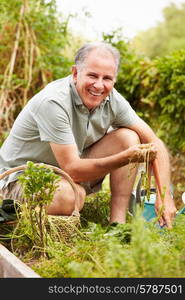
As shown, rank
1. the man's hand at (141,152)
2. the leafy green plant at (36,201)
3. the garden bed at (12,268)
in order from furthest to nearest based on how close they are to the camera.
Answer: the man's hand at (141,152) → the leafy green plant at (36,201) → the garden bed at (12,268)

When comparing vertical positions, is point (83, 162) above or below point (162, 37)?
below

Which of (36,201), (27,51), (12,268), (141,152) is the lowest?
(12,268)

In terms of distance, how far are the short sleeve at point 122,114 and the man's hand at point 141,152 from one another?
0.54 metres

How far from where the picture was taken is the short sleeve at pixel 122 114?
324cm

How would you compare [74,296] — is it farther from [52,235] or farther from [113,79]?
[113,79]

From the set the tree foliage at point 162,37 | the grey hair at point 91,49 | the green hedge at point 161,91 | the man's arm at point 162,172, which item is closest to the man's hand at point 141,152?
the man's arm at point 162,172

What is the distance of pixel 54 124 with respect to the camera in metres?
2.88

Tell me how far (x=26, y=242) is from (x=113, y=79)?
3.49 ft

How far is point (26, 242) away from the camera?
2.75 metres

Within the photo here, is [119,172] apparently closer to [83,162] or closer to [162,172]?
[162,172]

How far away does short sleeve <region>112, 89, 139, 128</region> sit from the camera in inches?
127

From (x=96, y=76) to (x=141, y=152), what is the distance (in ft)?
1.92

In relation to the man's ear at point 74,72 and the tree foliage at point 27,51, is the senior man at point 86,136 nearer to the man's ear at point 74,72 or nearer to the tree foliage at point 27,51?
the man's ear at point 74,72

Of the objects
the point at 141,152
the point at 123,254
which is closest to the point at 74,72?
the point at 141,152
